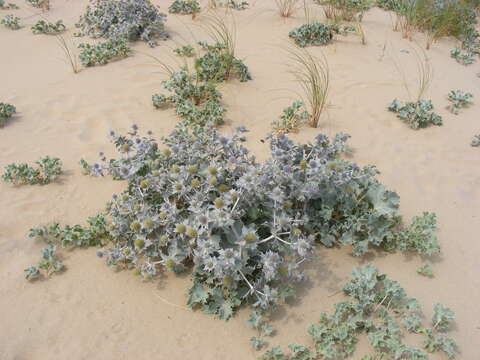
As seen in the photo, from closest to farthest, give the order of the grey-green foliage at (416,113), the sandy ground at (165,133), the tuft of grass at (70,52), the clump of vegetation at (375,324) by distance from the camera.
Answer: the clump of vegetation at (375,324) < the sandy ground at (165,133) < the grey-green foliage at (416,113) < the tuft of grass at (70,52)

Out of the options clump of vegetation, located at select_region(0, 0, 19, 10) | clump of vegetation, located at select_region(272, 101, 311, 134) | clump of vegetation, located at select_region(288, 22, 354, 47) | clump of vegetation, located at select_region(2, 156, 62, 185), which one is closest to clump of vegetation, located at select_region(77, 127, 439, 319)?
clump of vegetation, located at select_region(2, 156, 62, 185)

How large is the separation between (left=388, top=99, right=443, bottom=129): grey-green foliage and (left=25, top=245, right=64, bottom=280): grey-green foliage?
4016 mm

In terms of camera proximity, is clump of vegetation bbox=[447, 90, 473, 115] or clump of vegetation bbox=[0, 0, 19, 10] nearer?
clump of vegetation bbox=[447, 90, 473, 115]

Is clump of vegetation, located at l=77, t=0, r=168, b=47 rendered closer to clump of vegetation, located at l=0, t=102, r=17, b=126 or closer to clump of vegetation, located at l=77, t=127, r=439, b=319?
clump of vegetation, located at l=0, t=102, r=17, b=126

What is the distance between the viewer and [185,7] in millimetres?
7496

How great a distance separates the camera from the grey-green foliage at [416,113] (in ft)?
16.4

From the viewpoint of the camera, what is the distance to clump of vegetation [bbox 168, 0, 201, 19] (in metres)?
7.46

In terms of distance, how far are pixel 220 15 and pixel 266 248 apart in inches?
226

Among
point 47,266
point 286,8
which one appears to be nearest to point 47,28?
point 286,8

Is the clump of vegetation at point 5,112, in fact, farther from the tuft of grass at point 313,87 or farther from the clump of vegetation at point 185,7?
the clump of vegetation at point 185,7

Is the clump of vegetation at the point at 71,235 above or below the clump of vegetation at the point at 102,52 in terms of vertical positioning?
below

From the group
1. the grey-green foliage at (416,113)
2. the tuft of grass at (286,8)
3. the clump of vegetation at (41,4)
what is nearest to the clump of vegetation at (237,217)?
the grey-green foliage at (416,113)

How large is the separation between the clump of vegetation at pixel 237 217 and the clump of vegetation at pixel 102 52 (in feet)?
9.77

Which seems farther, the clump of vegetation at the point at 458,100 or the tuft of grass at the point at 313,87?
the clump of vegetation at the point at 458,100
